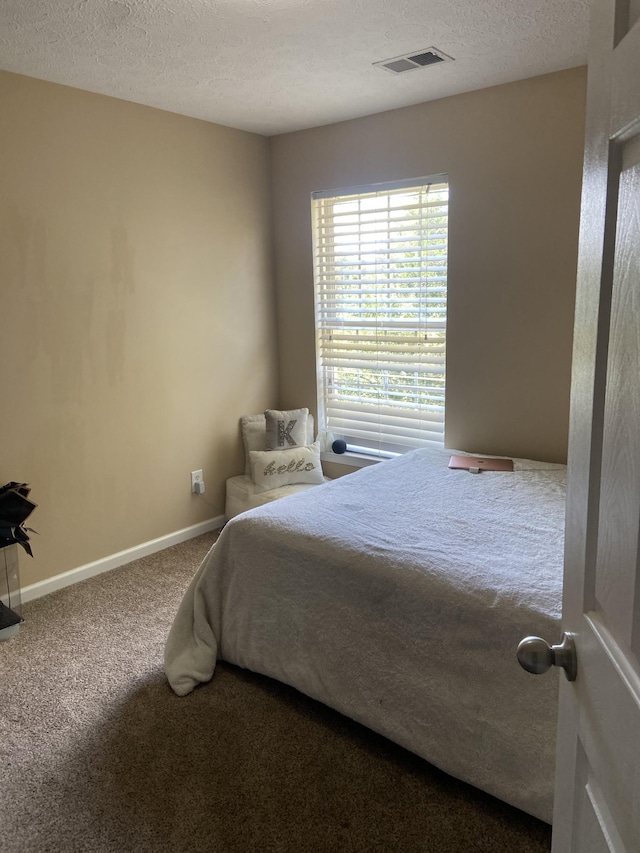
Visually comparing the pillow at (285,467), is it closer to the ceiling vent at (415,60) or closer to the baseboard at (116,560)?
the baseboard at (116,560)

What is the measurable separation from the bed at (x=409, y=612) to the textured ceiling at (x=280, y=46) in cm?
176

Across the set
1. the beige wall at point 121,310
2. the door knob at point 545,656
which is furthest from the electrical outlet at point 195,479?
the door knob at point 545,656

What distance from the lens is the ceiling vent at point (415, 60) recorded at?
259 cm

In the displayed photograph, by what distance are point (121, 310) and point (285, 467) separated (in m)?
1.28

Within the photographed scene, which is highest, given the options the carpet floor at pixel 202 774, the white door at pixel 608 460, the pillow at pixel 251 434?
the white door at pixel 608 460

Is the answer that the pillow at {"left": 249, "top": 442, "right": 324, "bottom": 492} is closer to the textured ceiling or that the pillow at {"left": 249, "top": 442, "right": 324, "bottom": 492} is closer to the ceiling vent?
the textured ceiling

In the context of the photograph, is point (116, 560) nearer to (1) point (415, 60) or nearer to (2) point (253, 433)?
(2) point (253, 433)

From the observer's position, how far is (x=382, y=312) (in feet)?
12.3

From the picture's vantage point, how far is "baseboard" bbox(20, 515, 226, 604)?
10.1 ft

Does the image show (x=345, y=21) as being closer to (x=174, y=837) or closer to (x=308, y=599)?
(x=308, y=599)

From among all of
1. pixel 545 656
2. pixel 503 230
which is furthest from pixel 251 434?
pixel 545 656

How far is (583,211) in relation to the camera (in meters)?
0.84

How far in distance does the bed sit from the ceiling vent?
178 centimetres

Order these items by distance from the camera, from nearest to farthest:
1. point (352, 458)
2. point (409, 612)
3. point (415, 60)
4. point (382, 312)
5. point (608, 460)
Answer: point (608, 460), point (409, 612), point (415, 60), point (382, 312), point (352, 458)
